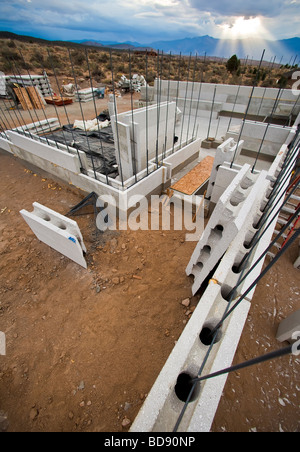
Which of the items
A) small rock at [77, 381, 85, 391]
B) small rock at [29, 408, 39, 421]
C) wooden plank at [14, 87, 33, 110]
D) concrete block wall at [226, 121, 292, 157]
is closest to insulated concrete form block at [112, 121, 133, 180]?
concrete block wall at [226, 121, 292, 157]

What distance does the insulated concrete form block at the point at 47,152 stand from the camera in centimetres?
593

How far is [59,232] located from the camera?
164 inches

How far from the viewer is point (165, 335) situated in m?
3.45

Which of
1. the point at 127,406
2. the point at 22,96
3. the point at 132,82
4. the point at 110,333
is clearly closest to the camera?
the point at 127,406

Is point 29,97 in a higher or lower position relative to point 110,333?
higher

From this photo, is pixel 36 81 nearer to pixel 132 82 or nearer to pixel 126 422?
pixel 132 82

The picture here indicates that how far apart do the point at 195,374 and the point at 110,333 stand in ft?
6.30

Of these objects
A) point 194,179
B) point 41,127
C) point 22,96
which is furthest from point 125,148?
point 22,96

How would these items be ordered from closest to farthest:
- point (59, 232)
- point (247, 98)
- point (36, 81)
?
point (59, 232) < point (247, 98) < point (36, 81)

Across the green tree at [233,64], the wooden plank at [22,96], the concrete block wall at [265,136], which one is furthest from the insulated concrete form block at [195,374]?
the green tree at [233,64]

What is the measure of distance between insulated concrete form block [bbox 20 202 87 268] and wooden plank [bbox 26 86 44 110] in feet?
46.0

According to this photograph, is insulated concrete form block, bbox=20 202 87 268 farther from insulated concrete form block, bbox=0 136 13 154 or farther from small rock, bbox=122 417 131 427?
insulated concrete form block, bbox=0 136 13 154

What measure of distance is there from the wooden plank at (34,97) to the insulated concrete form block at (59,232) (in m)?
14.0

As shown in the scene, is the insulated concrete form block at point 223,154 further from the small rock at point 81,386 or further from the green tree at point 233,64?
the green tree at point 233,64
